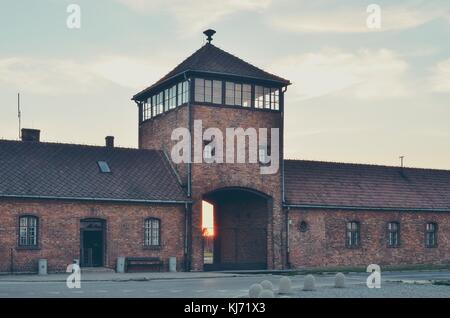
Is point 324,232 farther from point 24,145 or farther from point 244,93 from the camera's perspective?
point 24,145

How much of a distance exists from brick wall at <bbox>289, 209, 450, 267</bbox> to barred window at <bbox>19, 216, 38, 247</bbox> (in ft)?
43.8

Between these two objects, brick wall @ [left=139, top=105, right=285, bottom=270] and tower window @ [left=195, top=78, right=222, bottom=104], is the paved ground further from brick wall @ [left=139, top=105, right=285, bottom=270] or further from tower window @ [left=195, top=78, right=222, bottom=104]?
tower window @ [left=195, top=78, right=222, bottom=104]

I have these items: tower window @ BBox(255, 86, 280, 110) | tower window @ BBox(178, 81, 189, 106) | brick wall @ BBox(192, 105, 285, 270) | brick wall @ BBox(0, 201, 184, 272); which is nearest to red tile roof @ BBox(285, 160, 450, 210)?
brick wall @ BBox(192, 105, 285, 270)

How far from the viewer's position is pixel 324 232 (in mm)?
40438

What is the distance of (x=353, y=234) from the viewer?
41.7 m

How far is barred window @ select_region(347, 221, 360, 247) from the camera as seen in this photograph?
4144 centimetres

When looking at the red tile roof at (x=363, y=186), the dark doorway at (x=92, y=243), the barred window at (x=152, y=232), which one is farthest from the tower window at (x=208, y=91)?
the dark doorway at (x=92, y=243)

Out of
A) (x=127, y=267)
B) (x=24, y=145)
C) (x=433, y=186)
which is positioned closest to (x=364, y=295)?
(x=127, y=267)

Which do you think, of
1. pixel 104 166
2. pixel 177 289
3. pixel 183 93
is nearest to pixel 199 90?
pixel 183 93

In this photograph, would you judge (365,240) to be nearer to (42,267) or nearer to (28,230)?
(42,267)

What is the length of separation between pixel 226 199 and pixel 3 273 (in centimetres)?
1409

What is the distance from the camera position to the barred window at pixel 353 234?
41.4m

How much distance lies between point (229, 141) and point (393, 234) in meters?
12.0

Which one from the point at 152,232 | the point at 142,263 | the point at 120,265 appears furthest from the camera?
the point at 152,232
